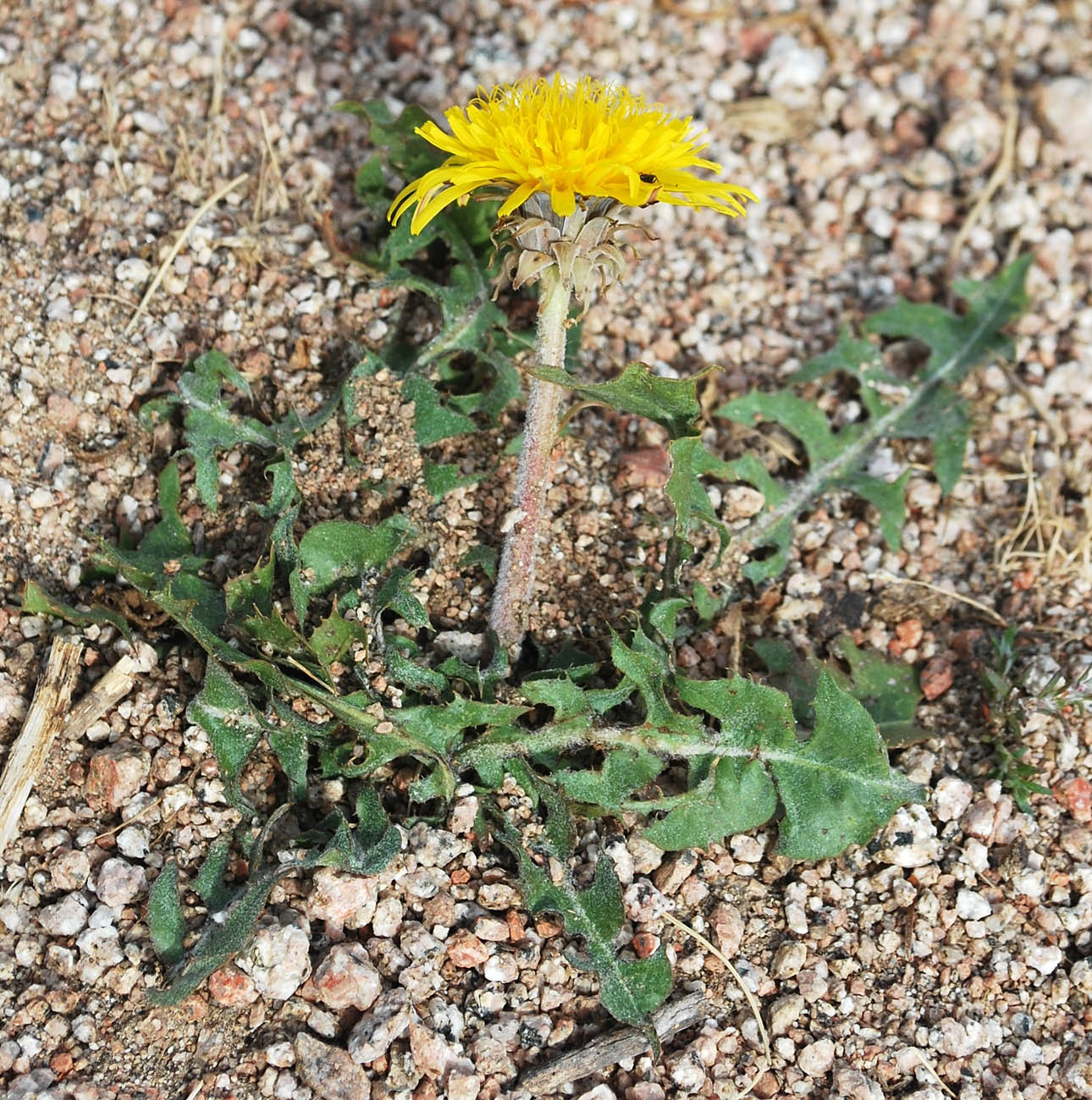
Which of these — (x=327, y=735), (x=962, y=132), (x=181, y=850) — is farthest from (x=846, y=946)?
(x=962, y=132)

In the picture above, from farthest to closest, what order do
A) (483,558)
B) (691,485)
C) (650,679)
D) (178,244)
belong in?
(178,244), (483,558), (691,485), (650,679)

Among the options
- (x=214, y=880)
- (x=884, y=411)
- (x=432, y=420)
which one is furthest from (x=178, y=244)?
(x=884, y=411)

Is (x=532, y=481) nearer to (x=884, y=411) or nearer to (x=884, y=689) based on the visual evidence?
(x=884, y=689)

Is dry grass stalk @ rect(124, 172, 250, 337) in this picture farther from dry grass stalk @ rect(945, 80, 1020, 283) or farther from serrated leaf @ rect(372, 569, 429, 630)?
dry grass stalk @ rect(945, 80, 1020, 283)

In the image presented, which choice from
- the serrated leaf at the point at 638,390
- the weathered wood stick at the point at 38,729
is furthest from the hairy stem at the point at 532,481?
the weathered wood stick at the point at 38,729

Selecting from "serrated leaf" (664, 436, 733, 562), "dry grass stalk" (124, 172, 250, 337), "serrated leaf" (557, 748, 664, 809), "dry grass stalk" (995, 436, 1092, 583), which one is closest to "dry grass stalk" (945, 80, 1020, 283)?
"dry grass stalk" (995, 436, 1092, 583)
